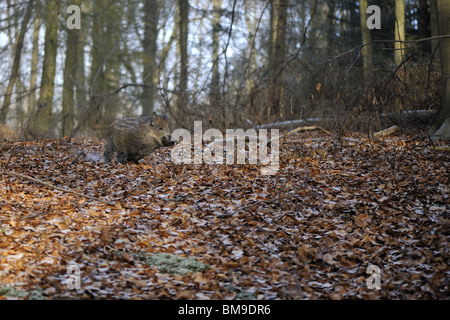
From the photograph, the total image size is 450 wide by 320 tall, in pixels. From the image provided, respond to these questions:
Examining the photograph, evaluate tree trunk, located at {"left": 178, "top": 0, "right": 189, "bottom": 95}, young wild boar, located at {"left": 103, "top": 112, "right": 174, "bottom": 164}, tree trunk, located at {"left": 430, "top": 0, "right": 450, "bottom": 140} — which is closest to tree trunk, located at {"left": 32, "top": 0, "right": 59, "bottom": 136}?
tree trunk, located at {"left": 178, "top": 0, "right": 189, "bottom": 95}

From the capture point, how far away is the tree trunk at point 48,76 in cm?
1694

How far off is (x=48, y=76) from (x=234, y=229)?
43.0ft

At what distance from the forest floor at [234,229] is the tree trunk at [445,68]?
581 mm

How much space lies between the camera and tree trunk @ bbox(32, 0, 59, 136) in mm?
16938

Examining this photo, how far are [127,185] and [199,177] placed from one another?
1.39m

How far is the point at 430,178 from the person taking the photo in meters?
8.20

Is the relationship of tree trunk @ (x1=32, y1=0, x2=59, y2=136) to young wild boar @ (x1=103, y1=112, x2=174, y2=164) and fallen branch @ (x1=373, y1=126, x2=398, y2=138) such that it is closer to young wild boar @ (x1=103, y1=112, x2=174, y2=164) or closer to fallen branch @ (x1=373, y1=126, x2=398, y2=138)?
A: young wild boar @ (x1=103, y1=112, x2=174, y2=164)

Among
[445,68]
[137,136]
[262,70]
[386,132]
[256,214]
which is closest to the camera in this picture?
[256,214]

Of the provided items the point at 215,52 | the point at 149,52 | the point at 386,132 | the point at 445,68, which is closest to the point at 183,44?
the point at 215,52

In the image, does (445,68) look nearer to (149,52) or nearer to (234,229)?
(234,229)

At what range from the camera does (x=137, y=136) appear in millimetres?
9773

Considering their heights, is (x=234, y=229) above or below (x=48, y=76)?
below

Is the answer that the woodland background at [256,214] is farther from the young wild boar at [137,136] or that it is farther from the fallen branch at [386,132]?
the young wild boar at [137,136]

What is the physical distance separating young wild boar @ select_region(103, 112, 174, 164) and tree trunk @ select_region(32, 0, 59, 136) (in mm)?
7772
